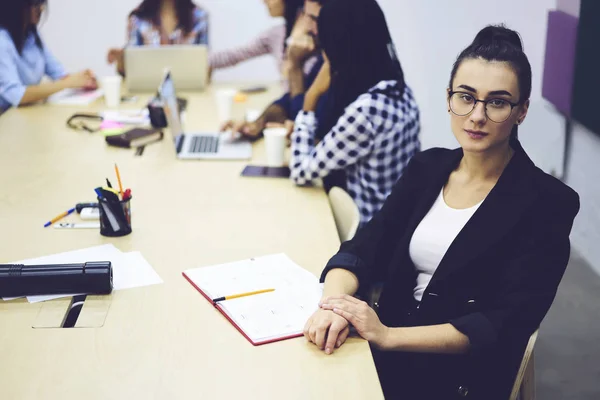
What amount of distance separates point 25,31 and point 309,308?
2.70 meters

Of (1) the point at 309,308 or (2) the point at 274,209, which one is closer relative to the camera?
(1) the point at 309,308

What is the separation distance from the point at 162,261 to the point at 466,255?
0.73 metres

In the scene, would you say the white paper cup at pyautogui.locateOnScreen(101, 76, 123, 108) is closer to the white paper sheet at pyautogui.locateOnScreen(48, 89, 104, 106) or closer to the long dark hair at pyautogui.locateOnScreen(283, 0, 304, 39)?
the white paper sheet at pyautogui.locateOnScreen(48, 89, 104, 106)

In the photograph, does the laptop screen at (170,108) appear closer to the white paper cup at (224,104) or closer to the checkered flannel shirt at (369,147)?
the white paper cup at (224,104)

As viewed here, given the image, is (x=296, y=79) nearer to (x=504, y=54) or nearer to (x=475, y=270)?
(x=504, y=54)

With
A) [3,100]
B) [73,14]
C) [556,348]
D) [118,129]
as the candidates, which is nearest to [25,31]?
[3,100]

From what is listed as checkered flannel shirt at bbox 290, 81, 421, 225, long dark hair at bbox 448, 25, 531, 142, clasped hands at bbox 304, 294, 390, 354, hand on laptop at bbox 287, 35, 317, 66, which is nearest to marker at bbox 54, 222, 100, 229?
checkered flannel shirt at bbox 290, 81, 421, 225

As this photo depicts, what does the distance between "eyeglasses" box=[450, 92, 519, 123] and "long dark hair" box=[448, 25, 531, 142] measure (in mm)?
39

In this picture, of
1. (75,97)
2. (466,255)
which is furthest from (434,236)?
(75,97)

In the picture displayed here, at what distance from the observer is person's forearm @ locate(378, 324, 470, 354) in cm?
134

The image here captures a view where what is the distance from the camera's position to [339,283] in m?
1.50

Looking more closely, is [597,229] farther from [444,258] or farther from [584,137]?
[444,258]

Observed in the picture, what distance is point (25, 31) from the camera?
3457 millimetres

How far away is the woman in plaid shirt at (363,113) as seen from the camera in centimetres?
210
